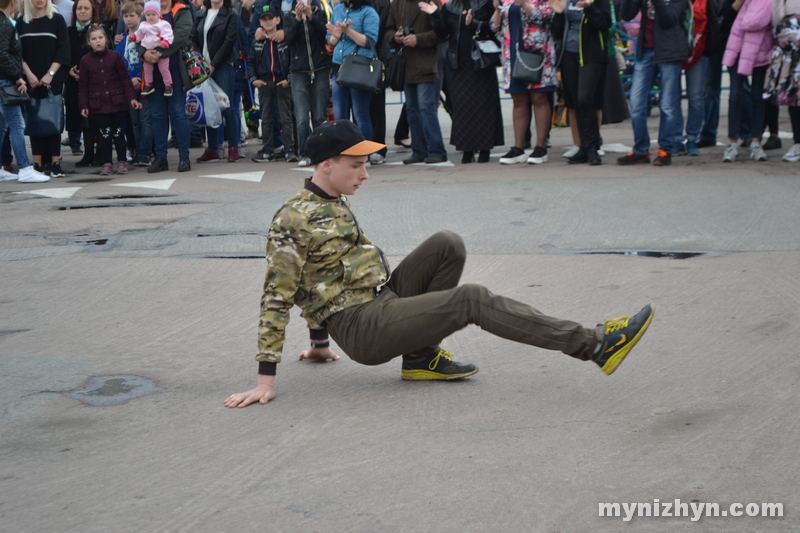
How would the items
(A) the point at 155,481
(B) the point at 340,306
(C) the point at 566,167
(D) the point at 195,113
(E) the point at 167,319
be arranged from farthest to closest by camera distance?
(D) the point at 195,113 → (C) the point at 566,167 → (E) the point at 167,319 → (B) the point at 340,306 → (A) the point at 155,481

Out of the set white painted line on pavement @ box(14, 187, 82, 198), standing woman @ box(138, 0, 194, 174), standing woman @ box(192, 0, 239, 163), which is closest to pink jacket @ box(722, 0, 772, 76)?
standing woman @ box(192, 0, 239, 163)

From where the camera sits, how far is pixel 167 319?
17.4 ft

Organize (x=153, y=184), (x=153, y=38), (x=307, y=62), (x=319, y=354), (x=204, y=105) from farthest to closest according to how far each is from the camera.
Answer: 1. (x=204, y=105)
2. (x=307, y=62)
3. (x=153, y=38)
4. (x=153, y=184)
5. (x=319, y=354)

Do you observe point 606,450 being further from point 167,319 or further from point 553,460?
point 167,319

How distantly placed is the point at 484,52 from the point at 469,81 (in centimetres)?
41

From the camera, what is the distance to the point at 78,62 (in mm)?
11844

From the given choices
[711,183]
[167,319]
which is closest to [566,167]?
[711,183]

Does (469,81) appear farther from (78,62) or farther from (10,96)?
(10,96)

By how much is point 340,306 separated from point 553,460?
121cm

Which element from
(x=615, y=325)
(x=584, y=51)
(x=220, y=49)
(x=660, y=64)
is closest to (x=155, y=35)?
(x=220, y=49)

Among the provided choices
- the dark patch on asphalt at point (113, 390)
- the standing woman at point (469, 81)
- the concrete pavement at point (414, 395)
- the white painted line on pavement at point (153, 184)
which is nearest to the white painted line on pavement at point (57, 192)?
the white painted line on pavement at point (153, 184)

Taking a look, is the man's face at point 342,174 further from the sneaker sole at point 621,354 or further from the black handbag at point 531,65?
the black handbag at point 531,65

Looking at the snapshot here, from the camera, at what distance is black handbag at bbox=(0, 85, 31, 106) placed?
416 inches

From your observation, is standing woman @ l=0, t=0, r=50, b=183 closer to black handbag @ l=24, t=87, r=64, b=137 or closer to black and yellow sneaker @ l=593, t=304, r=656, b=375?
black handbag @ l=24, t=87, r=64, b=137
